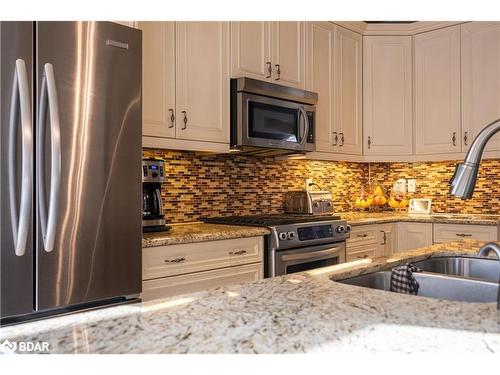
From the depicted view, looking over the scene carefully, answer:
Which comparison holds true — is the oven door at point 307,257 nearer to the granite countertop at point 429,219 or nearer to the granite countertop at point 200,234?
the granite countertop at point 200,234

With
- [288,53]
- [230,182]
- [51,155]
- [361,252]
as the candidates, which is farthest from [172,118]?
[361,252]

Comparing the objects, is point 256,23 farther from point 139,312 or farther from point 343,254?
point 139,312

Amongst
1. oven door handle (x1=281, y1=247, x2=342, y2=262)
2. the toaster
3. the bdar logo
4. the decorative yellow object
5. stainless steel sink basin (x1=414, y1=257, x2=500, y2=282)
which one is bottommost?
oven door handle (x1=281, y1=247, x2=342, y2=262)

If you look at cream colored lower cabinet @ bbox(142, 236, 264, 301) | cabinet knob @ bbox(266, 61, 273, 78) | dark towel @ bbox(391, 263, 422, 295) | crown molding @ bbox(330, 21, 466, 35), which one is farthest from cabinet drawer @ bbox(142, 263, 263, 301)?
crown molding @ bbox(330, 21, 466, 35)

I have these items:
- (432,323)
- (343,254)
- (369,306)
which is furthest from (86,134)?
(343,254)

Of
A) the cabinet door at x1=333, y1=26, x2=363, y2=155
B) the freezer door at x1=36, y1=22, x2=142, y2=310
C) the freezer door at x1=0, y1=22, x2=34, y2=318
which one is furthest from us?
the cabinet door at x1=333, y1=26, x2=363, y2=155

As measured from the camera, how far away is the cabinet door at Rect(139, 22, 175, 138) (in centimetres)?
278

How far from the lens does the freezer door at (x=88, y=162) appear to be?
196 cm

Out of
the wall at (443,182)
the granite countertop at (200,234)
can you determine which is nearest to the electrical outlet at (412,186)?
the wall at (443,182)

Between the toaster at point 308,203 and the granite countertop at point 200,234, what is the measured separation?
93 centimetres

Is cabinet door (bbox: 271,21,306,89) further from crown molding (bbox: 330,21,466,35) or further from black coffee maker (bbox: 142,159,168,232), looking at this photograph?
black coffee maker (bbox: 142,159,168,232)

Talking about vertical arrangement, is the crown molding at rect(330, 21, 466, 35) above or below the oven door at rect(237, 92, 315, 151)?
above

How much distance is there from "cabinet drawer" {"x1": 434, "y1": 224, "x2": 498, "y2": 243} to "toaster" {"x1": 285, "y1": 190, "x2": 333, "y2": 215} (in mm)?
925

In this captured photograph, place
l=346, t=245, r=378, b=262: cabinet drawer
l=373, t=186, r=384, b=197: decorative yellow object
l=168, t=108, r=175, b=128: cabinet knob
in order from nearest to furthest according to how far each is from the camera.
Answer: l=168, t=108, r=175, b=128: cabinet knob
l=346, t=245, r=378, b=262: cabinet drawer
l=373, t=186, r=384, b=197: decorative yellow object
